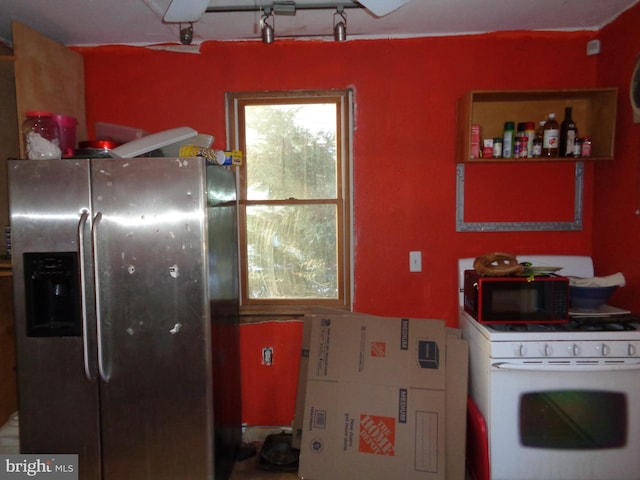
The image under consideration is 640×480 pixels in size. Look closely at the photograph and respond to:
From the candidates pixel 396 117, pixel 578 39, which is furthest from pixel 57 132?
pixel 578 39

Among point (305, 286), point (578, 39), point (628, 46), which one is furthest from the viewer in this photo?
point (305, 286)

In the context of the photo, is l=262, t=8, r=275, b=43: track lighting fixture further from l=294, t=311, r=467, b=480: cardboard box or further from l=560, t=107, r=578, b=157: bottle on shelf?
l=560, t=107, r=578, b=157: bottle on shelf

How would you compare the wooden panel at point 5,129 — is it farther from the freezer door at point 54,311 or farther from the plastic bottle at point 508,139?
the plastic bottle at point 508,139

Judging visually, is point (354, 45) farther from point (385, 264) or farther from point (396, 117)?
point (385, 264)

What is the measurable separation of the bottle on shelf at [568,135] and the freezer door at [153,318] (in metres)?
1.95

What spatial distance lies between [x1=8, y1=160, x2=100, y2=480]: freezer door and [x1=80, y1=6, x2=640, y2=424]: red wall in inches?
33.0

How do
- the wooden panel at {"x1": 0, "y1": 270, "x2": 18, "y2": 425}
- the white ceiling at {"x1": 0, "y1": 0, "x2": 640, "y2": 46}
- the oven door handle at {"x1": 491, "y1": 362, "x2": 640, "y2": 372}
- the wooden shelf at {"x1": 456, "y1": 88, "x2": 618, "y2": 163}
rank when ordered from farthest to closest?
the wooden panel at {"x1": 0, "y1": 270, "x2": 18, "y2": 425} < the wooden shelf at {"x1": 456, "y1": 88, "x2": 618, "y2": 163} < the white ceiling at {"x1": 0, "y1": 0, "x2": 640, "y2": 46} < the oven door handle at {"x1": 491, "y1": 362, "x2": 640, "y2": 372}

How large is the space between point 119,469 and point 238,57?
Result: 2.32 metres

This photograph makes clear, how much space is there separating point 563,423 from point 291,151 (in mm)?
2034

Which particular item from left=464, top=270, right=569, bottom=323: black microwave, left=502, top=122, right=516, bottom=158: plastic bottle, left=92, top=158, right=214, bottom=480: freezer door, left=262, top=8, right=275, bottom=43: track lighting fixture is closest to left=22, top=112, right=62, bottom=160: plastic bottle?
left=92, top=158, right=214, bottom=480: freezer door

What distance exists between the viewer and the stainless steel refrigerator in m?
1.89

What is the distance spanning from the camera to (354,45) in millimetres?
2502

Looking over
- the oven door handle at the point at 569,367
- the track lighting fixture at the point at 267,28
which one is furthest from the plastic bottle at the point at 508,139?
the track lighting fixture at the point at 267,28

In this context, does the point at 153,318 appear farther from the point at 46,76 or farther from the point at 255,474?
the point at 46,76
